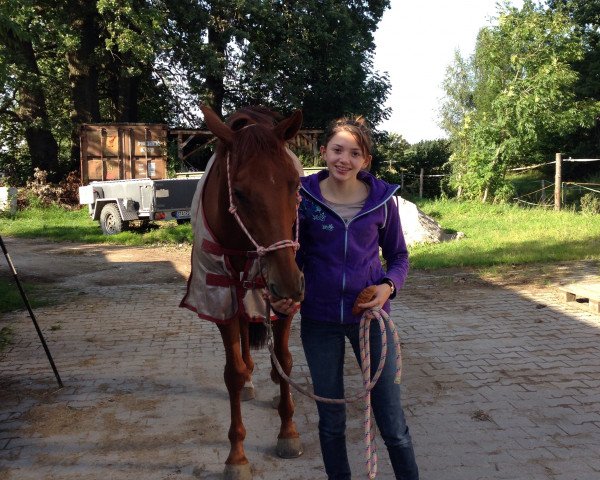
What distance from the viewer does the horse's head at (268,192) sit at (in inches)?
84.9

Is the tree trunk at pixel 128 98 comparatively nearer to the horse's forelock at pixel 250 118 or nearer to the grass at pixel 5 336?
the grass at pixel 5 336

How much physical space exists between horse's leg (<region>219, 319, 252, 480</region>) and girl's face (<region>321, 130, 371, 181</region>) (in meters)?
1.16

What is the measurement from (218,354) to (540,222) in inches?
410

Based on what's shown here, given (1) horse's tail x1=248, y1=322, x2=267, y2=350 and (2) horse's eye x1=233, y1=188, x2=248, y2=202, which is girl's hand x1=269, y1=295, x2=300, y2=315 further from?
(1) horse's tail x1=248, y1=322, x2=267, y2=350

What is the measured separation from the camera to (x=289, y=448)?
10.6 ft

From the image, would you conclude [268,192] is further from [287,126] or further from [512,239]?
[512,239]

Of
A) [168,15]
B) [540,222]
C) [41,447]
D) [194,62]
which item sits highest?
[168,15]

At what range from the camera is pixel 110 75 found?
2352 centimetres

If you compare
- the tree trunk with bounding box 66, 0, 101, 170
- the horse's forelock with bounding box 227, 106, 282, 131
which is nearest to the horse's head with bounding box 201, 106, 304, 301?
the horse's forelock with bounding box 227, 106, 282, 131

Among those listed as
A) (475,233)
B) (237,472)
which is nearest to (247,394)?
(237,472)

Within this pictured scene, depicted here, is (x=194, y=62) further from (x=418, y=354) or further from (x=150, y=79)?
(x=418, y=354)

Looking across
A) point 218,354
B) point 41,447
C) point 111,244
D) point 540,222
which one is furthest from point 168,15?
point 41,447

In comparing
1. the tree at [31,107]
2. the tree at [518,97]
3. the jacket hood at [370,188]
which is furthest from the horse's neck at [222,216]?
the tree at [31,107]

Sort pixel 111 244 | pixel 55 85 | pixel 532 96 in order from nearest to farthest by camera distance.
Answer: pixel 111 244 → pixel 532 96 → pixel 55 85
